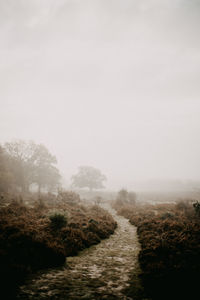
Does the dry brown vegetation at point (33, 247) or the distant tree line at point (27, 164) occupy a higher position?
the distant tree line at point (27, 164)

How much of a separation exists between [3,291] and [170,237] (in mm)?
9379

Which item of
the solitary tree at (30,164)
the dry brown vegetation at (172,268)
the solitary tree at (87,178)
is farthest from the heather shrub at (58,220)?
the solitary tree at (87,178)

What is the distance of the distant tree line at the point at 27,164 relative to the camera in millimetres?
33125

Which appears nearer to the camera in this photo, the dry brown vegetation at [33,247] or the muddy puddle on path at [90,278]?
the muddy puddle on path at [90,278]

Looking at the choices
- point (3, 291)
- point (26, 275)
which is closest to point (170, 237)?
point (26, 275)

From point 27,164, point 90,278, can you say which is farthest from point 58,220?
point 27,164

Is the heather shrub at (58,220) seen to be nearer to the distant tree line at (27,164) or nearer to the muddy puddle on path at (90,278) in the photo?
the muddy puddle on path at (90,278)

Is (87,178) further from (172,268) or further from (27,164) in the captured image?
(172,268)

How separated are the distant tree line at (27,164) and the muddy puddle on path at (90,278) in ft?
88.2

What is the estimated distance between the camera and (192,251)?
24.8 feet

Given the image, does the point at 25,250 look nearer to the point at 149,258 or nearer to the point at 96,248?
the point at 96,248

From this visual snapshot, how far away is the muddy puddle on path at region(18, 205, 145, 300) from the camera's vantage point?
4812 mm

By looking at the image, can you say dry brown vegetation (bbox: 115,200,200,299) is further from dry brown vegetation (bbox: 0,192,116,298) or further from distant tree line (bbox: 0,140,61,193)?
distant tree line (bbox: 0,140,61,193)

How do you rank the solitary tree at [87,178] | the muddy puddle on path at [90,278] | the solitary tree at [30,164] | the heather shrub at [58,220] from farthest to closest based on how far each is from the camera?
the solitary tree at [87,178]
the solitary tree at [30,164]
the heather shrub at [58,220]
the muddy puddle on path at [90,278]
